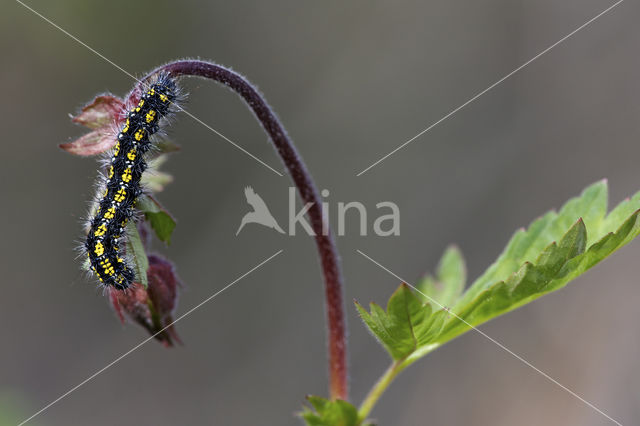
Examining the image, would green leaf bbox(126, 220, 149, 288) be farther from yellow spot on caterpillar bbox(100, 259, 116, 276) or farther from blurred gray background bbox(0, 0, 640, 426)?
blurred gray background bbox(0, 0, 640, 426)

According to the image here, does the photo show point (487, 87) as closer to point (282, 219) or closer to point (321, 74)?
point (321, 74)

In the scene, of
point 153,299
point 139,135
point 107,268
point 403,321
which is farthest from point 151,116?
point 403,321

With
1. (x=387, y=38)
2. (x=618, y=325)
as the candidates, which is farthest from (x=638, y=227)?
(x=387, y=38)

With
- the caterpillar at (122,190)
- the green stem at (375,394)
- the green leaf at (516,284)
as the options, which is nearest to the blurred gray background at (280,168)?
the green leaf at (516,284)

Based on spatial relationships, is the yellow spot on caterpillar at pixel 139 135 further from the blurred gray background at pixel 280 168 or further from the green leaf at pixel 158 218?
the blurred gray background at pixel 280 168

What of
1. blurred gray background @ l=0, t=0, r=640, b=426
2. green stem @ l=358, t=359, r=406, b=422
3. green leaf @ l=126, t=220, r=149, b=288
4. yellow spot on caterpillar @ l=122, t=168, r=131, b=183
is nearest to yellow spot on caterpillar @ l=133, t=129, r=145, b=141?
yellow spot on caterpillar @ l=122, t=168, r=131, b=183

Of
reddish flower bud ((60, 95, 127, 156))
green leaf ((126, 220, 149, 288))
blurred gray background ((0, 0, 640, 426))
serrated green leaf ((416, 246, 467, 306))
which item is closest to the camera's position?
green leaf ((126, 220, 149, 288))
